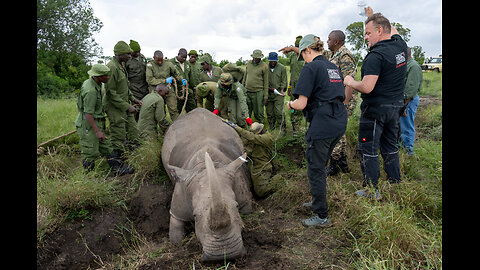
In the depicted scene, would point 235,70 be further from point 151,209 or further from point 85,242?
point 85,242

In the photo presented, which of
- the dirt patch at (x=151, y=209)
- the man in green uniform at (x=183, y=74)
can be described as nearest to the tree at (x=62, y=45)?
the man in green uniform at (x=183, y=74)

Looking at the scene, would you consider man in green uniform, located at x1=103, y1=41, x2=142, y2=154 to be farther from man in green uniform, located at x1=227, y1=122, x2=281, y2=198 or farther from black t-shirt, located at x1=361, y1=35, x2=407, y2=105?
black t-shirt, located at x1=361, y1=35, x2=407, y2=105

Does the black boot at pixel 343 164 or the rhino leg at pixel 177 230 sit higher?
the black boot at pixel 343 164

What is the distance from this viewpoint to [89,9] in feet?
81.6

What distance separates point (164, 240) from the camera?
15.1ft

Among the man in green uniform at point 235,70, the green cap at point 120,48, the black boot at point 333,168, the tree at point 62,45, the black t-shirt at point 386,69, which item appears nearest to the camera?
the black t-shirt at point 386,69

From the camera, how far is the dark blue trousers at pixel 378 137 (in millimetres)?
4316

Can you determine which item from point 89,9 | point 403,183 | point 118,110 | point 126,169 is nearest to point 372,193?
point 403,183

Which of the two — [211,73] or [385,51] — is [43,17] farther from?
[385,51]

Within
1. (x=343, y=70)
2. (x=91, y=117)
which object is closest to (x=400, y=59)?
(x=343, y=70)

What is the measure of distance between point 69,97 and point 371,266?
17.2 metres

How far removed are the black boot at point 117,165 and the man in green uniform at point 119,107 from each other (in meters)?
0.22

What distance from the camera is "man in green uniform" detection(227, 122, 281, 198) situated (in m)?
5.62

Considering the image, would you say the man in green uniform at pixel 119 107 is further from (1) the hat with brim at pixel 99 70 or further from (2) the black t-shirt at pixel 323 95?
(2) the black t-shirt at pixel 323 95
